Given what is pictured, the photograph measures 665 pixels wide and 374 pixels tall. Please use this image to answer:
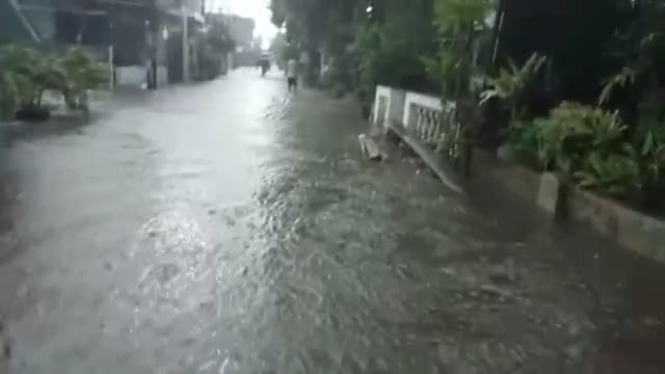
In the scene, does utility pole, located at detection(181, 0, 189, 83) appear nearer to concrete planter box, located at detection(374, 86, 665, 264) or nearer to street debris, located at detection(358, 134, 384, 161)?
street debris, located at detection(358, 134, 384, 161)

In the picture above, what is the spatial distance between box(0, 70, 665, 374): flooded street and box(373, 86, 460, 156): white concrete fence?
102 cm

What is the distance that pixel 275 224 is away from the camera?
787cm

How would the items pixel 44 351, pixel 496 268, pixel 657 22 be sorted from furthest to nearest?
A: 1. pixel 657 22
2. pixel 496 268
3. pixel 44 351

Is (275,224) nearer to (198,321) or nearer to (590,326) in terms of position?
(198,321)

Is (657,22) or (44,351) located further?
(657,22)

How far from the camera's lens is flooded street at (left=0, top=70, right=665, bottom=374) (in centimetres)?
446

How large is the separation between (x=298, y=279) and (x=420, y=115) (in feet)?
32.1

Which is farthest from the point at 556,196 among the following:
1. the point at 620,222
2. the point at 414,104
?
the point at 414,104

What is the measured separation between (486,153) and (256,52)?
9761cm

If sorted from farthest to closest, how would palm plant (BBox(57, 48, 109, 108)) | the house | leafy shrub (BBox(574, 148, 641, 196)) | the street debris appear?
1. the house
2. palm plant (BBox(57, 48, 109, 108))
3. the street debris
4. leafy shrub (BBox(574, 148, 641, 196))

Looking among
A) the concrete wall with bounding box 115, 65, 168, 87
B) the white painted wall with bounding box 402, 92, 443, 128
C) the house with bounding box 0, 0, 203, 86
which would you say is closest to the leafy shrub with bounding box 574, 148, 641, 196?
the white painted wall with bounding box 402, 92, 443, 128

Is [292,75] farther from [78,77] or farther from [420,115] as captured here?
[420,115]

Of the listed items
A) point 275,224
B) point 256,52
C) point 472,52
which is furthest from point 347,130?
point 256,52

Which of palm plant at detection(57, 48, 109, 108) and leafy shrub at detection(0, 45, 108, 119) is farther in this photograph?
palm plant at detection(57, 48, 109, 108)
